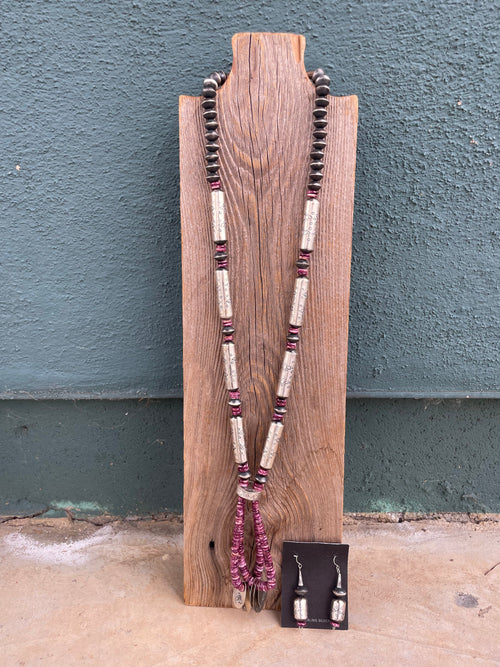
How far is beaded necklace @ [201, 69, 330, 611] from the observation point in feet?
4.30

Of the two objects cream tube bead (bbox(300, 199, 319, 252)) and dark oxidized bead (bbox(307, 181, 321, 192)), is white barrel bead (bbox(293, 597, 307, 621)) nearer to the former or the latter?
cream tube bead (bbox(300, 199, 319, 252))

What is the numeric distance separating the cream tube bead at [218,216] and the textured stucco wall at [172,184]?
1.17 ft

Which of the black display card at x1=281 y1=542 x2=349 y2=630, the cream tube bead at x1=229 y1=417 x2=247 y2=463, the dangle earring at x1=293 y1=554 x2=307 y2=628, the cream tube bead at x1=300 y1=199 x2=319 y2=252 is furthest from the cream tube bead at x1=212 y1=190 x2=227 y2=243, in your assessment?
the dangle earring at x1=293 y1=554 x2=307 y2=628

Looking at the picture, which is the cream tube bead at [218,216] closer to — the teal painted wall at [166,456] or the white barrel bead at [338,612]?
the teal painted wall at [166,456]

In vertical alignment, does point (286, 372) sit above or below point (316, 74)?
below

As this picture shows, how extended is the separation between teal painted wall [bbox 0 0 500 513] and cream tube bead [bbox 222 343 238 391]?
16.3 inches

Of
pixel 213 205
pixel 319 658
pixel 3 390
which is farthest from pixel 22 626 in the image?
pixel 213 205

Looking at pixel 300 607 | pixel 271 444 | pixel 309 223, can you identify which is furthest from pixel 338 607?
pixel 309 223

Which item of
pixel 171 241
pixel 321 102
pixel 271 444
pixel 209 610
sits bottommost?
pixel 209 610

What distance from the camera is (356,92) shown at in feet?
5.00

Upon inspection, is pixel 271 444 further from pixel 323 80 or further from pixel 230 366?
pixel 323 80

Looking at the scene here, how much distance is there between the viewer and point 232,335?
4.58 feet

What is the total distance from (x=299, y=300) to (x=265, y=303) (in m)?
0.12

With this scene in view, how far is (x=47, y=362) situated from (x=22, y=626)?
902mm
